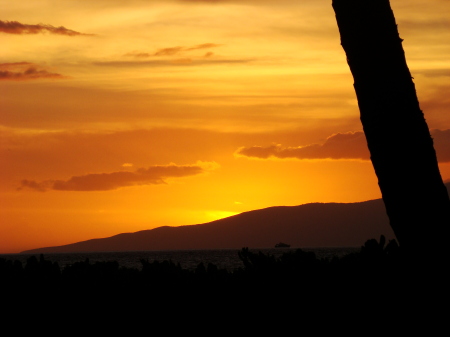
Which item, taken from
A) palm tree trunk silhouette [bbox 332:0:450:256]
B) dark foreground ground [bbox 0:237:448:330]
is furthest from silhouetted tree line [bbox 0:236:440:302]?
palm tree trunk silhouette [bbox 332:0:450:256]

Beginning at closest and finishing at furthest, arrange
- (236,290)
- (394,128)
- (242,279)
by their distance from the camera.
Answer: (394,128), (236,290), (242,279)

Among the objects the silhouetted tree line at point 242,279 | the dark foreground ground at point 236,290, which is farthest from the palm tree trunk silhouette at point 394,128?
the silhouetted tree line at point 242,279

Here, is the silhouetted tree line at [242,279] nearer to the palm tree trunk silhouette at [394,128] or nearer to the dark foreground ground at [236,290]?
the dark foreground ground at [236,290]

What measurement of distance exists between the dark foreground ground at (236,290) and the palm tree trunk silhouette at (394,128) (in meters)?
1.37

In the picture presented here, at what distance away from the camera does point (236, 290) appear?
6.86m

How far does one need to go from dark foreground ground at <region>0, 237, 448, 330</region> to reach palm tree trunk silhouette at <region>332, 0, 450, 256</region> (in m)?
1.37

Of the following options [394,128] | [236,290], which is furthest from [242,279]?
[394,128]

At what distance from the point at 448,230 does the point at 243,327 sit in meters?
2.73

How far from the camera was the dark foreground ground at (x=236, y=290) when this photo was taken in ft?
21.1

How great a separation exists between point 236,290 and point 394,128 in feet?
9.76

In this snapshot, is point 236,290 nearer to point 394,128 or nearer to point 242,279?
point 242,279

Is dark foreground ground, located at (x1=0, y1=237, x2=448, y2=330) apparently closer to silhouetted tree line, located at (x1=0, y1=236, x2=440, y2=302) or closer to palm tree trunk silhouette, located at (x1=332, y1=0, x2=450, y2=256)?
silhouetted tree line, located at (x1=0, y1=236, x2=440, y2=302)

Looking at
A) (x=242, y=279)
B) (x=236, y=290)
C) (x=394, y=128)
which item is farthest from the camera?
(x=242, y=279)

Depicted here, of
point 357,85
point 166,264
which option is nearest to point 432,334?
point 357,85
